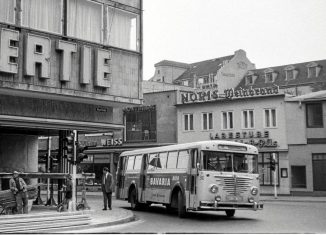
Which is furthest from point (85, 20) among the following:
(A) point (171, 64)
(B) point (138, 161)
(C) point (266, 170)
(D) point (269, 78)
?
(A) point (171, 64)

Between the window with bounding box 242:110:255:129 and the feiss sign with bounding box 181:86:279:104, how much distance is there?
147cm

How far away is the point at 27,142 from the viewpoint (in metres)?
26.1

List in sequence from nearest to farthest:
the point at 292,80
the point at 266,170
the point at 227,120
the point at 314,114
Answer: the point at 314,114
the point at 266,170
the point at 227,120
the point at 292,80

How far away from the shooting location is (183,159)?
67.1ft

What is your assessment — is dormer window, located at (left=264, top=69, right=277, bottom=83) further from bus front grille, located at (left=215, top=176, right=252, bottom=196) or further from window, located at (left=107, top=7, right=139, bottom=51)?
bus front grille, located at (left=215, top=176, right=252, bottom=196)

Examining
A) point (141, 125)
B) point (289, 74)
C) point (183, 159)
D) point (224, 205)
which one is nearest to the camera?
point (224, 205)

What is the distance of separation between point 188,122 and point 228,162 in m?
28.8

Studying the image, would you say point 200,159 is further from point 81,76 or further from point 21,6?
point 21,6

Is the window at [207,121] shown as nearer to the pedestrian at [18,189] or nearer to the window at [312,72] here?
the window at [312,72]

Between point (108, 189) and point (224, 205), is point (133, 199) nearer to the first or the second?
point (108, 189)

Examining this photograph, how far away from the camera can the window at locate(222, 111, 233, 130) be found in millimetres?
45188

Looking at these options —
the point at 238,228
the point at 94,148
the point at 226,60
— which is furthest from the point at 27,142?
the point at 226,60

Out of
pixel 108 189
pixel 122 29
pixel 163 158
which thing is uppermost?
pixel 122 29

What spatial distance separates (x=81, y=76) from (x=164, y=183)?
5.68 metres
